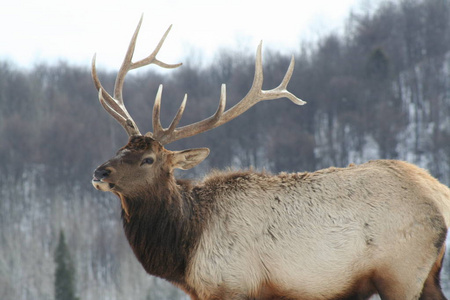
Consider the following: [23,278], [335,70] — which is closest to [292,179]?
[23,278]

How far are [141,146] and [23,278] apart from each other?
192ft

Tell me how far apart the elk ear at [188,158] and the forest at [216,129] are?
170 feet

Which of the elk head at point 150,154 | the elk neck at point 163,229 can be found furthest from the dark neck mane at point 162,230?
the elk head at point 150,154

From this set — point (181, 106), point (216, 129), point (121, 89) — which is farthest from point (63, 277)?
point (216, 129)

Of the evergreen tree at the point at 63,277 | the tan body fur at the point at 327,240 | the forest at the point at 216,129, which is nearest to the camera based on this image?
the tan body fur at the point at 327,240

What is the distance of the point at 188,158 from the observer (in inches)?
362

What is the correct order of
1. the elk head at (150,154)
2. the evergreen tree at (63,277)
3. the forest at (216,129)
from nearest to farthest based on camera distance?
the elk head at (150,154) < the evergreen tree at (63,277) < the forest at (216,129)

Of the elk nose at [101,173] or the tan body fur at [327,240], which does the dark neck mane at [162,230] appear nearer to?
the tan body fur at [327,240]

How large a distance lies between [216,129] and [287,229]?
7367 cm

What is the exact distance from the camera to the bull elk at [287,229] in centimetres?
821

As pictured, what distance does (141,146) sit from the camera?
8.88 meters

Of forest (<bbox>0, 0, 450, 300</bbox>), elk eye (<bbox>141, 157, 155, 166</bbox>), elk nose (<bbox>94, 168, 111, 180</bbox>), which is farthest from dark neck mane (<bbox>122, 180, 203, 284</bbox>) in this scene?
forest (<bbox>0, 0, 450, 300</bbox>)

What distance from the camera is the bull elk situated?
8.21 m

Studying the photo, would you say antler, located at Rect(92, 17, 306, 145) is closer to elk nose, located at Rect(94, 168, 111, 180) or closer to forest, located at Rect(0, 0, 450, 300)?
elk nose, located at Rect(94, 168, 111, 180)
